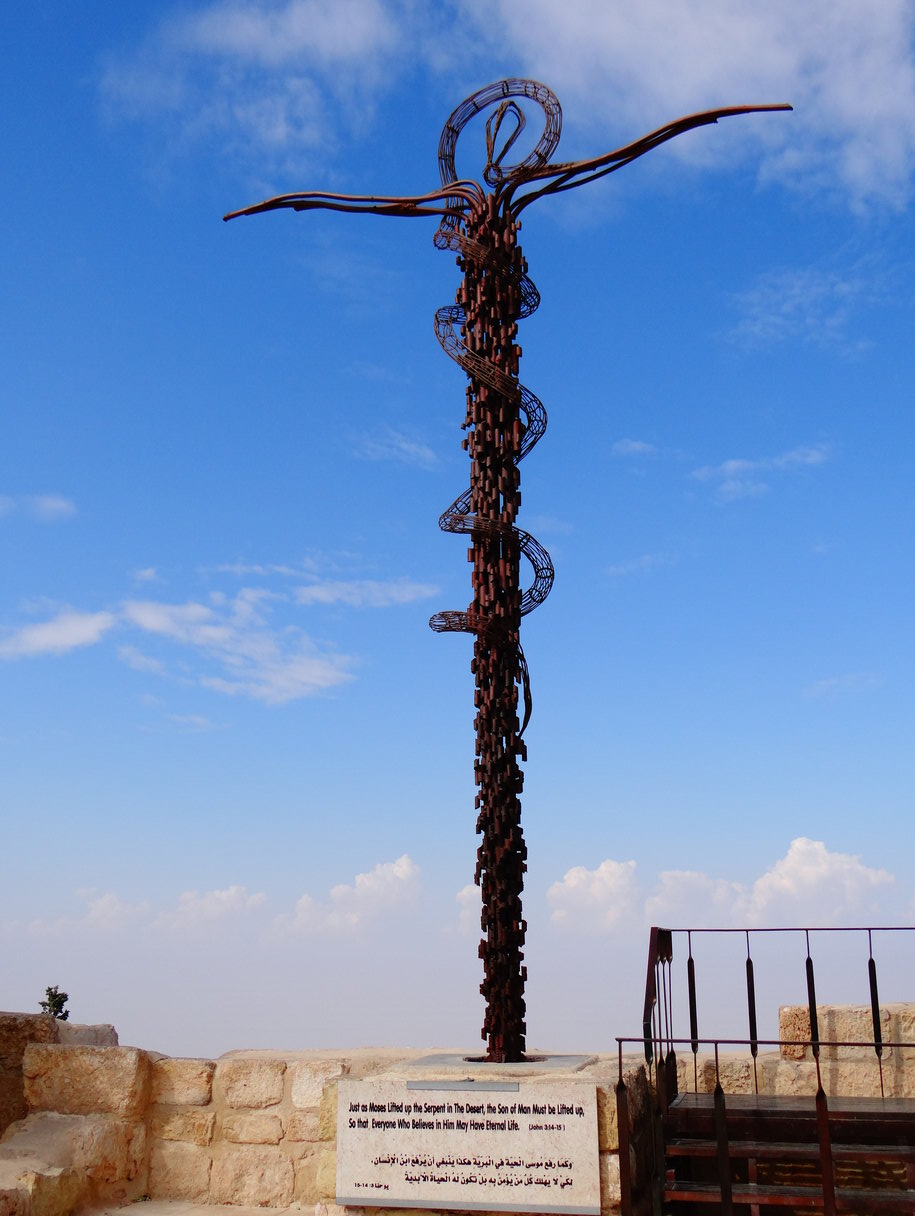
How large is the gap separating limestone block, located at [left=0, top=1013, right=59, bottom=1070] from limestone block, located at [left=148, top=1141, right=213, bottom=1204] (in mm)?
1081

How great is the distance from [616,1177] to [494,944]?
168cm

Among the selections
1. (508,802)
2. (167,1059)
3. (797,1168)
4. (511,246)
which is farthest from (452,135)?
(797,1168)

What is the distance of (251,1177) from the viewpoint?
7523 millimetres

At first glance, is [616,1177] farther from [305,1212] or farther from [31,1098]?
[31,1098]

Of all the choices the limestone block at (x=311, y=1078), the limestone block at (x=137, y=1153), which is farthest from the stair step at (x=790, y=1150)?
the limestone block at (x=137, y=1153)

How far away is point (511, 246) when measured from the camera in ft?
28.5

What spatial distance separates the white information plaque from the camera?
646cm

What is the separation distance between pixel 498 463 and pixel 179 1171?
5.16 meters

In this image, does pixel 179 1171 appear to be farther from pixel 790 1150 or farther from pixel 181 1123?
pixel 790 1150

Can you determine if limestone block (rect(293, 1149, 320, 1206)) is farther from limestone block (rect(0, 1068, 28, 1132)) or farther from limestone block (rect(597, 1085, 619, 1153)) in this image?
limestone block (rect(597, 1085, 619, 1153))

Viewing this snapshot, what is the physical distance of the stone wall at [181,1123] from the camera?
7.26 metres

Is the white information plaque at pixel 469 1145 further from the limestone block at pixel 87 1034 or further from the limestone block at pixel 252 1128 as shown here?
the limestone block at pixel 87 1034

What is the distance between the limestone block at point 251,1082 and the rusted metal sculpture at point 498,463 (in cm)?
137

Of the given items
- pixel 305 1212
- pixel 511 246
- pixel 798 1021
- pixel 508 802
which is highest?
pixel 511 246
